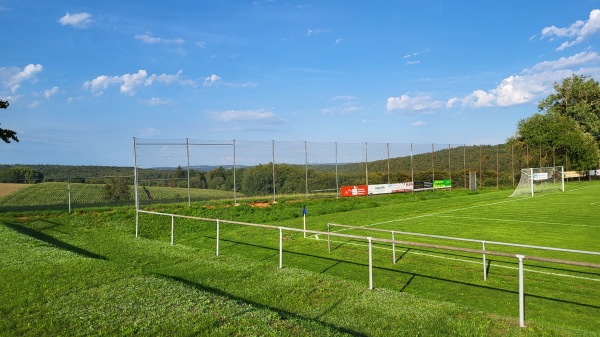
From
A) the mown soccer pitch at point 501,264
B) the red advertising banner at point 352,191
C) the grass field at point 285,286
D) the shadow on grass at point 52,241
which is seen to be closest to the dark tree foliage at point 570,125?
the red advertising banner at point 352,191

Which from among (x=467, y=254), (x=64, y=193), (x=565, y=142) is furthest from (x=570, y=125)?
(x=64, y=193)

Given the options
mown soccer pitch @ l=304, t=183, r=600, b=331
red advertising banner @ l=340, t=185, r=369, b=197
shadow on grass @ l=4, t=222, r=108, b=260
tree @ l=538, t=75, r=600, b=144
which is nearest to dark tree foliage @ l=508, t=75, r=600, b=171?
tree @ l=538, t=75, r=600, b=144

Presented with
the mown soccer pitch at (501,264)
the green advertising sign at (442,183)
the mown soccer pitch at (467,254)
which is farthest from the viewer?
the green advertising sign at (442,183)

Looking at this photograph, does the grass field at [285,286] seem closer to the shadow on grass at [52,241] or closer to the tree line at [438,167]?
the shadow on grass at [52,241]

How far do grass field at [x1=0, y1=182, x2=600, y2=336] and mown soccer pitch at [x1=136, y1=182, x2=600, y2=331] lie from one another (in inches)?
1.9

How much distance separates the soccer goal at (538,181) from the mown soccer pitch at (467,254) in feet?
27.7

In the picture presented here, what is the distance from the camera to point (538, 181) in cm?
3192

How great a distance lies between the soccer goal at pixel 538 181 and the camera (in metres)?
29.5

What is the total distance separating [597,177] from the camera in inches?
1868

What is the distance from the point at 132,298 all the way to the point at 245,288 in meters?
1.85

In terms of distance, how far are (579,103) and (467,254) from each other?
5326 centimetres

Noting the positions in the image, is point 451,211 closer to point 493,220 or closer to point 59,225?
point 493,220

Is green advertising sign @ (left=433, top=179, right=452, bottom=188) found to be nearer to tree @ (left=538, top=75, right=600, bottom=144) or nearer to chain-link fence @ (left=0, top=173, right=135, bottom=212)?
chain-link fence @ (left=0, top=173, right=135, bottom=212)

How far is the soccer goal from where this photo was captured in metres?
29.5
